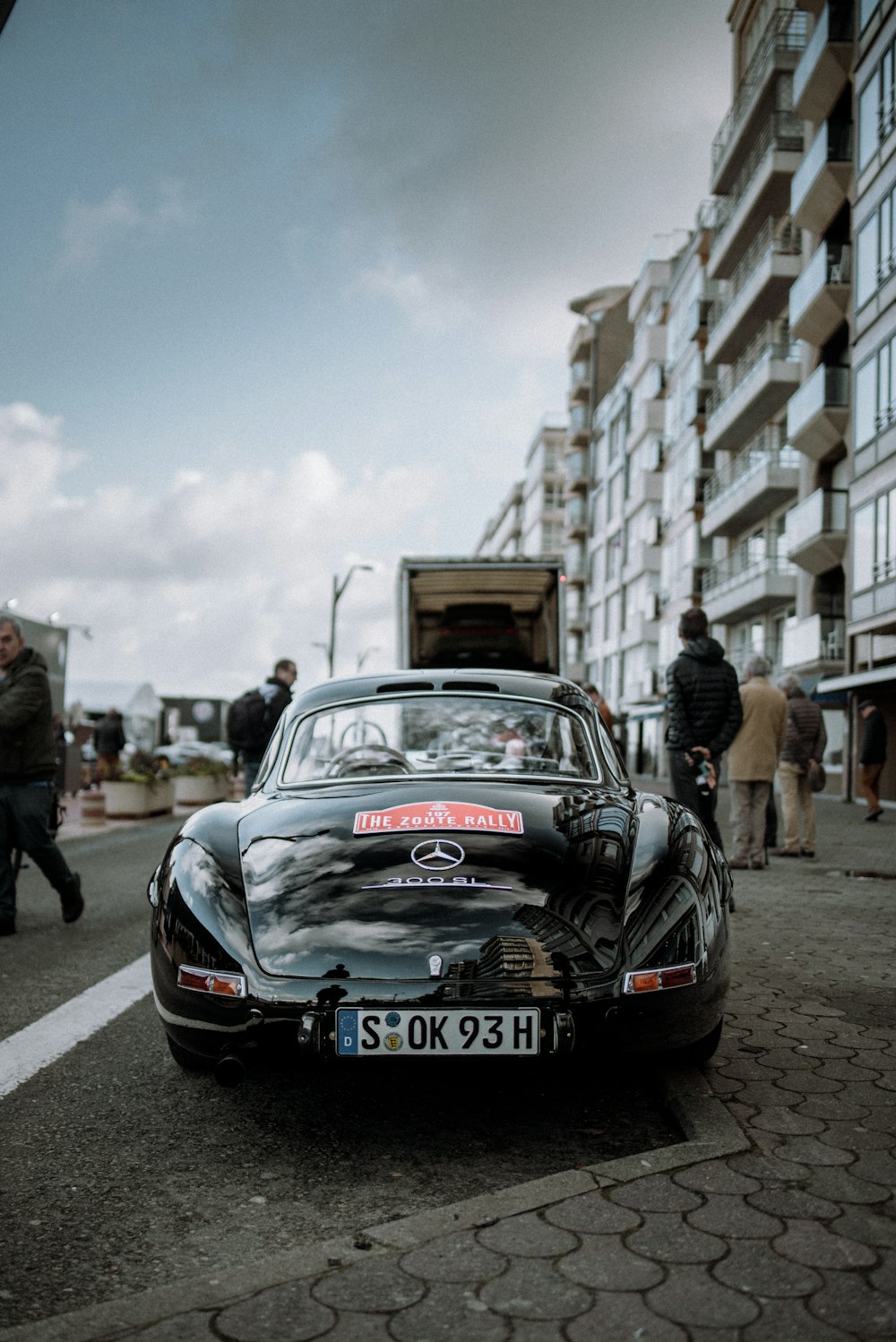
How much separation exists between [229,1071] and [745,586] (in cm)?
3388

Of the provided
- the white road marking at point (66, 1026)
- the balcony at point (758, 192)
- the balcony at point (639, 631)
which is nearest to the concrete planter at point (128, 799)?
the white road marking at point (66, 1026)

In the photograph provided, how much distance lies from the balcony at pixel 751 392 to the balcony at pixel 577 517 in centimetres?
2841

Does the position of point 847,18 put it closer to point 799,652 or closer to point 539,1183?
point 799,652

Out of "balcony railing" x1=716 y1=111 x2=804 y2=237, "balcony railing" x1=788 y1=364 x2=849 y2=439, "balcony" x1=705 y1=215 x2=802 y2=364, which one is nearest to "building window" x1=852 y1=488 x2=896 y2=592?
"balcony railing" x1=788 y1=364 x2=849 y2=439

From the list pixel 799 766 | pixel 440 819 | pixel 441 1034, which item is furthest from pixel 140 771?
pixel 441 1034

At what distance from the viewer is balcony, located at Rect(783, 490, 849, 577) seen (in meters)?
28.7

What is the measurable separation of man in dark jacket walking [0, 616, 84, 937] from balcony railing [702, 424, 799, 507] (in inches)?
1103

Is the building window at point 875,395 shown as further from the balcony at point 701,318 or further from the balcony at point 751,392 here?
the balcony at point 701,318

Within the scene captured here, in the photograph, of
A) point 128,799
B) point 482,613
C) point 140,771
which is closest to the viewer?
point 482,613

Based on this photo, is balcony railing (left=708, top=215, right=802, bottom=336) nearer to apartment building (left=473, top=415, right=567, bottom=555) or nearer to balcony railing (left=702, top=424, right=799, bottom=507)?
balcony railing (left=702, top=424, right=799, bottom=507)

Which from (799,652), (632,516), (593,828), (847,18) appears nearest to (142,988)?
(593,828)

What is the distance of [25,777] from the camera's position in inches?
285

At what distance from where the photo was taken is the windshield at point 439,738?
4.82 meters

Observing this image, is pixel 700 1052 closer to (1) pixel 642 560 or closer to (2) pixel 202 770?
(2) pixel 202 770
